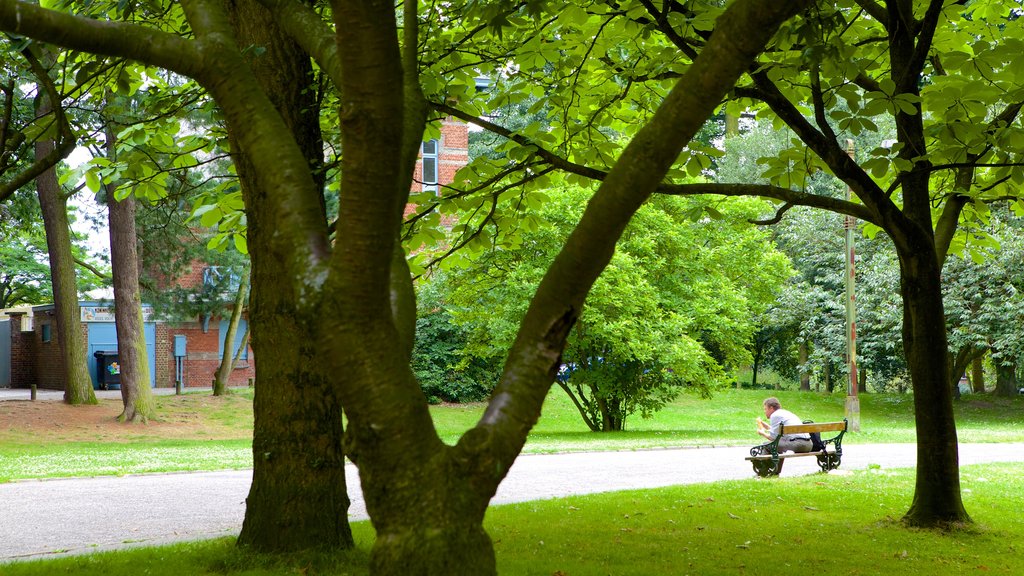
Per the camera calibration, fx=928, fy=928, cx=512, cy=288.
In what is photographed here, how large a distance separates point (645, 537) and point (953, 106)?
159 inches

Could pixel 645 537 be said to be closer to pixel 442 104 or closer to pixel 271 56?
pixel 442 104

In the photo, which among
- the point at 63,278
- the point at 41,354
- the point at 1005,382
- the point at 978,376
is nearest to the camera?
the point at 63,278

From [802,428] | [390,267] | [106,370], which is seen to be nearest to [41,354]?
[106,370]

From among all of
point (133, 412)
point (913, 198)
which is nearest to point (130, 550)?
point (913, 198)

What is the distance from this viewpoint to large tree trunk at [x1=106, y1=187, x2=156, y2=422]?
2219 centimetres

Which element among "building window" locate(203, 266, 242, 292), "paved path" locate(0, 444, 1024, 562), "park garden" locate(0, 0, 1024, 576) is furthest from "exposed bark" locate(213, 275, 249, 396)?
"paved path" locate(0, 444, 1024, 562)

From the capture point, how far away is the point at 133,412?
22766mm

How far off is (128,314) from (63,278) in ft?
6.63

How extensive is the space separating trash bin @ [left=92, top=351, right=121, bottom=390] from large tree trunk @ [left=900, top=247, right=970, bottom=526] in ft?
119

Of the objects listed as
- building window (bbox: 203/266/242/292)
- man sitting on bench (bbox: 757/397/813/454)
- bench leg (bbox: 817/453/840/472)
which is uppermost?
building window (bbox: 203/266/242/292)

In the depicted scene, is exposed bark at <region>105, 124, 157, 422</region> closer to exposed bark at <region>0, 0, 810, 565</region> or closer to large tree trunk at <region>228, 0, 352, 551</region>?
large tree trunk at <region>228, 0, 352, 551</region>

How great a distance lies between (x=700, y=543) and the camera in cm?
737

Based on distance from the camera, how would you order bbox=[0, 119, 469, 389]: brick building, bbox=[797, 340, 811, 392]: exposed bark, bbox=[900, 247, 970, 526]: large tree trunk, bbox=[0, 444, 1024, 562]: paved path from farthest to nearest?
bbox=[0, 119, 469, 389]: brick building, bbox=[797, 340, 811, 392]: exposed bark, bbox=[0, 444, 1024, 562]: paved path, bbox=[900, 247, 970, 526]: large tree trunk

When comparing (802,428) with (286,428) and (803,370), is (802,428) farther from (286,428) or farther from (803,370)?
(803,370)
